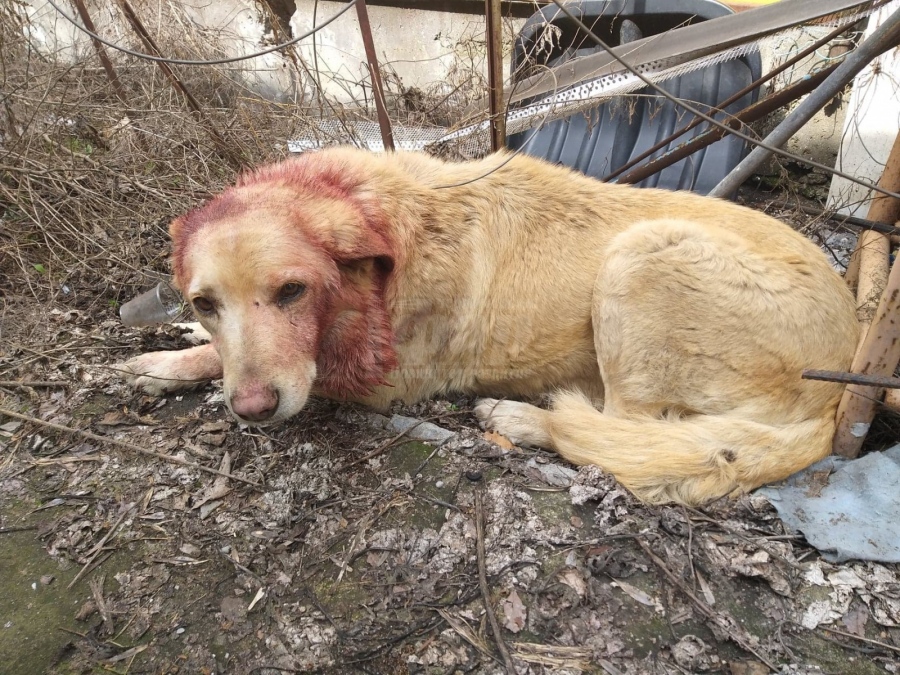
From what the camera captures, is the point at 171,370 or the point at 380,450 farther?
the point at 171,370

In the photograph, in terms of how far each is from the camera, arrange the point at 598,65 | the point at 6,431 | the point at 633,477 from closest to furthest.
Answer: the point at 633,477 < the point at 6,431 < the point at 598,65

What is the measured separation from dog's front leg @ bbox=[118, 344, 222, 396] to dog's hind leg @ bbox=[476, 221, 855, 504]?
6.60 feet

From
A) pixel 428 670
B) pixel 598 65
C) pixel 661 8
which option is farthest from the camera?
pixel 661 8

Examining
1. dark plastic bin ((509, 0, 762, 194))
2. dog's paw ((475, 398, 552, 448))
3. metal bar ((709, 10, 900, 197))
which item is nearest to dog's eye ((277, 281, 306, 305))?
dog's paw ((475, 398, 552, 448))

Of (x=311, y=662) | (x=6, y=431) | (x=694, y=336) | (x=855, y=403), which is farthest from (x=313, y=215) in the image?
(x=855, y=403)

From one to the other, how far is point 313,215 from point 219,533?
146 centimetres

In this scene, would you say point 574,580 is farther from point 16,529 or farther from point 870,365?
point 16,529

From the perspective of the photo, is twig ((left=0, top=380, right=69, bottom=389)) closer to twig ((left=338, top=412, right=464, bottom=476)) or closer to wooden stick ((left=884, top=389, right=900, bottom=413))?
twig ((left=338, top=412, right=464, bottom=476))

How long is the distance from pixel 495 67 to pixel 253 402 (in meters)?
2.73

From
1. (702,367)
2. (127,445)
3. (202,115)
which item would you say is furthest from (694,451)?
(202,115)

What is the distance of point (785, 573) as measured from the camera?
7.13 ft

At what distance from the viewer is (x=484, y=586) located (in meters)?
2.06

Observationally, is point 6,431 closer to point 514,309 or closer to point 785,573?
point 514,309

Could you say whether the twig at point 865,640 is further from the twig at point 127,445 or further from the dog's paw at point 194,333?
the dog's paw at point 194,333
